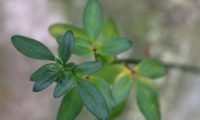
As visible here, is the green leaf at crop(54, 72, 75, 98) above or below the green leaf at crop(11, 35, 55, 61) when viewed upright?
below

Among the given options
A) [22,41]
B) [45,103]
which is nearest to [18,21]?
[45,103]

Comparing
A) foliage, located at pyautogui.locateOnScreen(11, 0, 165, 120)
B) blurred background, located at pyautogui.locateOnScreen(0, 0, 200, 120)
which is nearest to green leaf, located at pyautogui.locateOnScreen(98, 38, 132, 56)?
foliage, located at pyautogui.locateOnScreen(11, 0, 165, 120)

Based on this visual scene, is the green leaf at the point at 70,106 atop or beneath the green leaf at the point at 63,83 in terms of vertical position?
beneath

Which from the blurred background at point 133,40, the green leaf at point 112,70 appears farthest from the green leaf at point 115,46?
the blurred background at point 133,40

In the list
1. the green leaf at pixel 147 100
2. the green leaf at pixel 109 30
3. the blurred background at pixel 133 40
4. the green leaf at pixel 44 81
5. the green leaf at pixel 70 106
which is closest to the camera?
the green leaf at pixel 44 81

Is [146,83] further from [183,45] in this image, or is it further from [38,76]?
[183,45]

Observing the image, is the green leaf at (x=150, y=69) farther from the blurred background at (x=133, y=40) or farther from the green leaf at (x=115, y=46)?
the blurred background at (x=133, y=40)

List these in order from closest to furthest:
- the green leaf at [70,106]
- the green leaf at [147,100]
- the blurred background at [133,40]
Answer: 1. the green leaf at [70,106]
2. the green leaf at [147,100]
3. the blurred background at [133,40]


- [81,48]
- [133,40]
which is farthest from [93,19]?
[133,40]

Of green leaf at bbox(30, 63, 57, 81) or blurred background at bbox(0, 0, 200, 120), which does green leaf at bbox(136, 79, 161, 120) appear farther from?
blurred background at bbox(0, 0, 200, 120)
